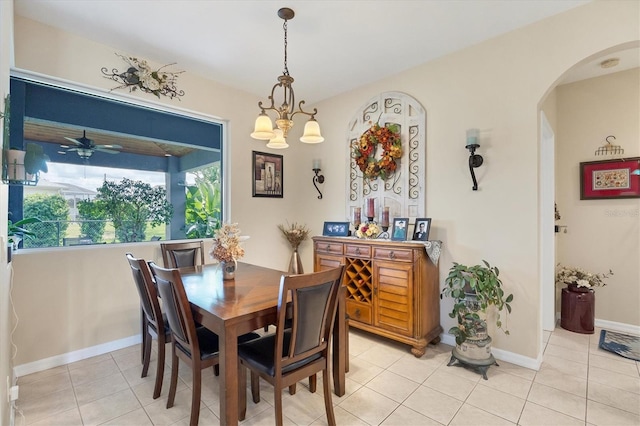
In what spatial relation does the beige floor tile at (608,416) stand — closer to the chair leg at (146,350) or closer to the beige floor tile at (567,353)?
the beige floor tile at (567,353)

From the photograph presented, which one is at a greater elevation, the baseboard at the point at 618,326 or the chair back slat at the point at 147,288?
the chair back slat at the point at 147,288

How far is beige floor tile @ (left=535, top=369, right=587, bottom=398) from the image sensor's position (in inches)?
87.3

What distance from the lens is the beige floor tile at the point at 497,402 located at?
197 centimetres

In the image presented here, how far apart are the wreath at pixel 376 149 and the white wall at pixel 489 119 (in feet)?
1.21

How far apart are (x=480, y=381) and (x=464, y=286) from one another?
2.46 ft

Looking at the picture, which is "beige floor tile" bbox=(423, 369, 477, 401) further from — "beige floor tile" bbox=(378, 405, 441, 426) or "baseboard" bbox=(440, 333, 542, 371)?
"baseboard" bbox=(440, 333, 542, 371)

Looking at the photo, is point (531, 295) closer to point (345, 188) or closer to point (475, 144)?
point (475, 144)

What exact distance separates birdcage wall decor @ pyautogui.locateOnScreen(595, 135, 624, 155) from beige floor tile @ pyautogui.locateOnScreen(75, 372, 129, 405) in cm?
525

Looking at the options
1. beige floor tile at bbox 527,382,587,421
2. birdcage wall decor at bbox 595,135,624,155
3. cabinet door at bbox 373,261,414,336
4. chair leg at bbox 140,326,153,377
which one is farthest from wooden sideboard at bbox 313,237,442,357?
birdcage wall decor at bbox 595,135,624,155

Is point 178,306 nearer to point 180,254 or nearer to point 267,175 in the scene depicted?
point 180,254

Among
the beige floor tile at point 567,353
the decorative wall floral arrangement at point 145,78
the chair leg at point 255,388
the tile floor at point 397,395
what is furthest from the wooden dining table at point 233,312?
the beige floor tile at point 567,353

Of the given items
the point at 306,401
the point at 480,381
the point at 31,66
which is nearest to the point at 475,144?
the point at 480,381

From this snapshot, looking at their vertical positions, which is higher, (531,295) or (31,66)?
(31,66)

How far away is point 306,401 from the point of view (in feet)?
6.98
